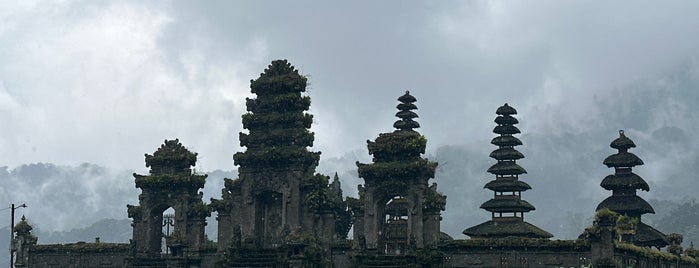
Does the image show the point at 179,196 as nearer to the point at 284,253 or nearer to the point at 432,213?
the point at 284,253

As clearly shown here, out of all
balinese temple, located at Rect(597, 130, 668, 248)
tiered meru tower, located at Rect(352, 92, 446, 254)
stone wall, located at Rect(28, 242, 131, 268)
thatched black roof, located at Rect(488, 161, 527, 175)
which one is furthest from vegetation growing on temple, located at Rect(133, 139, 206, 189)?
balinese temple, located at Rect(597, 130, 668, 248)

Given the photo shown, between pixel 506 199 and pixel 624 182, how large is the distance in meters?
9.20

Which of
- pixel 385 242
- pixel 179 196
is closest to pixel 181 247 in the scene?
pixel 179 196

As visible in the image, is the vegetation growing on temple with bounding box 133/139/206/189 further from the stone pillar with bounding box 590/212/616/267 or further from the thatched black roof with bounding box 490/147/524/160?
the stone pillar with bounding box 590/212/616/267

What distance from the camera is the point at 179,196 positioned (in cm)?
7456

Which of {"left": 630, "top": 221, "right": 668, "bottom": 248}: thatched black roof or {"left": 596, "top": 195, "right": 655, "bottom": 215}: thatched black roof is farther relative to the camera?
{"left": 596, "top": 195, "right": 655, "bottom": 215}: thatched black roof

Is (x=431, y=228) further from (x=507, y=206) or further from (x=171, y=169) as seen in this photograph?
(x=171, y=169)

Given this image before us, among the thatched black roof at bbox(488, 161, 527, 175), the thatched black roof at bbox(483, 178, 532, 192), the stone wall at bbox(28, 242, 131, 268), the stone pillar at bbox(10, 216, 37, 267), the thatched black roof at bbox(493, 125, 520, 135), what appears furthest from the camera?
the thatched black roof at bbox(493, 125, 520, 135)

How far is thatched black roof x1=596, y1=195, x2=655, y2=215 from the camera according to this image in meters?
77.0

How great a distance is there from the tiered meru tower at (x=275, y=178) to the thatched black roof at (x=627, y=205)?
902 inches

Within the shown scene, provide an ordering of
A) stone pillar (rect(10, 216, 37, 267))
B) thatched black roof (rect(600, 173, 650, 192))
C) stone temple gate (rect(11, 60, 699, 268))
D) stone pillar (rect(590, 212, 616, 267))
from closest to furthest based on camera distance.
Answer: stone pillar (rect(590, 212, 616, 267))
stone temple gate (rect(11, 60, 699, 268))
thatched black roof (rect(600, 173, 650, 192))
stone pillar (rect(10, 216, 37, 267))

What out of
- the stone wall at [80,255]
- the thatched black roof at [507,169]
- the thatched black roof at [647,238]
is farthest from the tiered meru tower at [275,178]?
the thatched black roof at [647,238]

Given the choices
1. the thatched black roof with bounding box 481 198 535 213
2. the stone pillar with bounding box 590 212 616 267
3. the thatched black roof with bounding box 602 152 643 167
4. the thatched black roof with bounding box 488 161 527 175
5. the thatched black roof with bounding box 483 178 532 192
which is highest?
the thatched black roof with bounding box 602 152 643 167

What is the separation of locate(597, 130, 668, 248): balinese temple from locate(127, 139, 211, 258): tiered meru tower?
3078cm
